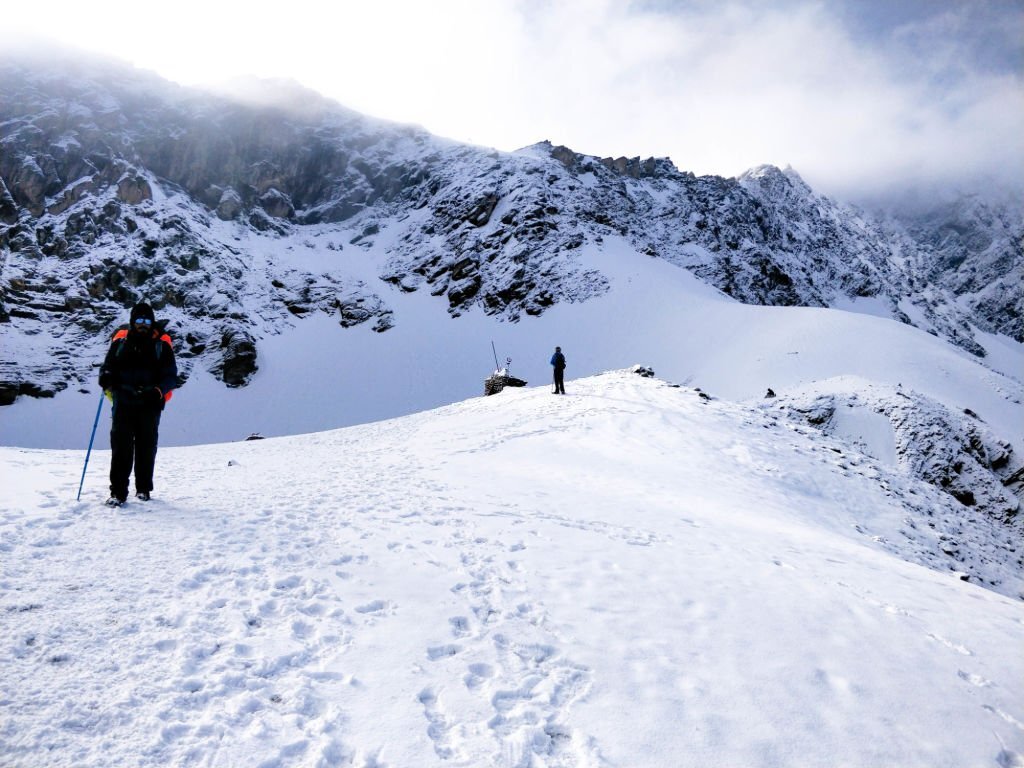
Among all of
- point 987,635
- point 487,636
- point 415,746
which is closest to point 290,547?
point 487,636

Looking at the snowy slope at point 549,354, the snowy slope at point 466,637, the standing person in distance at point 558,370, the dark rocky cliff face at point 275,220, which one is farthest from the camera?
the dark rocky cliff face at point 275,220

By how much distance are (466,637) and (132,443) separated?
540cm

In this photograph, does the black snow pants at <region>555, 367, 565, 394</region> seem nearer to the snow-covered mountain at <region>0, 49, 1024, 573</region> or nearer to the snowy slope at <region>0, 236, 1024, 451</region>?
the snow-covered mountain at <region>0, 49, 1024, 573</region>

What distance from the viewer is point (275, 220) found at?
7412 centimetres

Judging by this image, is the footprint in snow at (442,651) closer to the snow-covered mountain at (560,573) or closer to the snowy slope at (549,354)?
the snow-covered mountain at (560,573)

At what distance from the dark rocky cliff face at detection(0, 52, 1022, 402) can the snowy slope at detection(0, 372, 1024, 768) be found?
49322 mm

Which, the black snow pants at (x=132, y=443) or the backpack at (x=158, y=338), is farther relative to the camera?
the backpack at (x=158, y=338)

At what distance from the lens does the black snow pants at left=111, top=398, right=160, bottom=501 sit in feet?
22.0

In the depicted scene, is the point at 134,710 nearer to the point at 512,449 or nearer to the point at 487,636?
the point at 487,636

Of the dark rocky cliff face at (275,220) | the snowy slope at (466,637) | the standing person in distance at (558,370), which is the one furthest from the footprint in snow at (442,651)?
the dark rocky cliff face at (275,220)

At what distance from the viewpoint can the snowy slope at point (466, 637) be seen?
315 cm

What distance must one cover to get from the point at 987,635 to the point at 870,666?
2225 mm

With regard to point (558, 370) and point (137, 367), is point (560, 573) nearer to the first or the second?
point (137, 367)

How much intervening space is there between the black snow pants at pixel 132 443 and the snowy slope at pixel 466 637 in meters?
0.34
